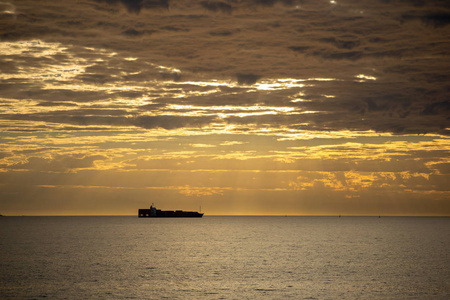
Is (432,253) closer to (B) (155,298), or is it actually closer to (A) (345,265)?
(A) (345,265)

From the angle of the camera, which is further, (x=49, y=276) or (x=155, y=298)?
(x=49, y=276)

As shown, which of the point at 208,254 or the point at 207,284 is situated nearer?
the point at 207,284

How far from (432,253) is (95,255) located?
77700 millimetres

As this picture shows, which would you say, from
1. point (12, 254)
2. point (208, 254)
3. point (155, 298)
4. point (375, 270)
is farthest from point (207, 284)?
point (12, 254)

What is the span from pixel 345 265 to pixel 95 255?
53154 millimetres

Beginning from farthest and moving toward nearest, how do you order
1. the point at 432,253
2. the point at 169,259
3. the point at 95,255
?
the point at 432,253 < the point at 95,255 < the point at 169,259

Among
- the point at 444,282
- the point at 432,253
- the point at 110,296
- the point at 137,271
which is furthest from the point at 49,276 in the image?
the point at 432,253

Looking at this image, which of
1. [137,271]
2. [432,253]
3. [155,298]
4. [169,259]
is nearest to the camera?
[155,298]

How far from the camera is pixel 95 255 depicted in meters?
113

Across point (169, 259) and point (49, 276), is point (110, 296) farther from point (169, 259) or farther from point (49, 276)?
point (169, 259)

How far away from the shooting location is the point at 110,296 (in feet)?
200

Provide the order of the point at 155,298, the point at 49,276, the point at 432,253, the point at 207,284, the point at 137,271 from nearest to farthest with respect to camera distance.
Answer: the point at 155,298
the point at 207,284
the point at 49,276
the point at 137,271
the point at 432,253

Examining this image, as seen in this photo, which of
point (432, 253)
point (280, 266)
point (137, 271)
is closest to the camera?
point (137, 271)

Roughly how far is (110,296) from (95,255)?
54707 mm
